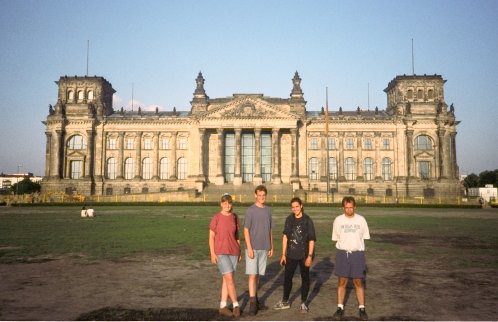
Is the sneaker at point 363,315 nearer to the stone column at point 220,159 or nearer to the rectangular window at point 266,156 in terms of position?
the stone column at point 220,159

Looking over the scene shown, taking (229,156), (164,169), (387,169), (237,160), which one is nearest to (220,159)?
(237,160)

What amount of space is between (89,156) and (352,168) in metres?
50.7

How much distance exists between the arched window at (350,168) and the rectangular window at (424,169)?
1235 cm

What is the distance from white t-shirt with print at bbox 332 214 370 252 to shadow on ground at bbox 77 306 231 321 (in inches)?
105

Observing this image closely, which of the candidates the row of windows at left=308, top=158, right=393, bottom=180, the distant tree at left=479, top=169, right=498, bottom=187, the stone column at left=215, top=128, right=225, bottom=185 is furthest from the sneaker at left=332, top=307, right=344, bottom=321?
the distant tree at left=479, top=169, right=498, bottom=187

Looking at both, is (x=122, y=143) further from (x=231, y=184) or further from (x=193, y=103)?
(x=231, y=184)

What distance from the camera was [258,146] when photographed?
72.1m

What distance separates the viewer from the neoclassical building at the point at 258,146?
7244cm

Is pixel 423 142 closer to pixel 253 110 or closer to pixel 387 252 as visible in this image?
pixel 253 110

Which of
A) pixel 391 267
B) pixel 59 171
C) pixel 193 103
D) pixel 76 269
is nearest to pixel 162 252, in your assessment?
pixel 76 269

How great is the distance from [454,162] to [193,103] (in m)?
50.9

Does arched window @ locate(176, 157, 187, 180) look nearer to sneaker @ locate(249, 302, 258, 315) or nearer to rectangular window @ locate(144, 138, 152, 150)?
rectangular window @ locate(144, 138, 152, 150)

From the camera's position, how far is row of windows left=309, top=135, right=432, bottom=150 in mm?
75812

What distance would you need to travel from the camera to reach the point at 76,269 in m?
11.4
